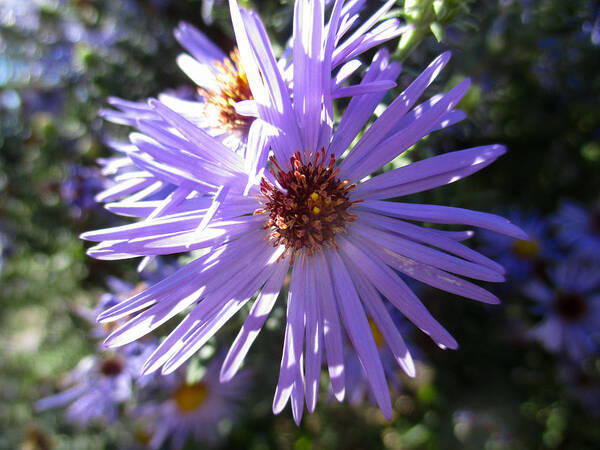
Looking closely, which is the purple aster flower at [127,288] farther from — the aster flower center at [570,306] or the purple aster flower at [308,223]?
the aster flower center at [570,306]

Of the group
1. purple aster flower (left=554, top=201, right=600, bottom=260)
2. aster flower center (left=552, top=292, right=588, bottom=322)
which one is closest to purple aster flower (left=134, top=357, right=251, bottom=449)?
aster flower center (left=552, top=292, right=588, bottom=322)

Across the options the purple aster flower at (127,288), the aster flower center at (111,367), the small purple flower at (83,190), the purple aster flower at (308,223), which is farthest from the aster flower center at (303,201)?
the aster flower center at (111,367)

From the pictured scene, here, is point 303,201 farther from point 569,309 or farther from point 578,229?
point 578,229

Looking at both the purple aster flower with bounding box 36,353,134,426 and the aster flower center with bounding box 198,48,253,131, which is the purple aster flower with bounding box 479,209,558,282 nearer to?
the aster flower center with bounding box 198,48,253,131

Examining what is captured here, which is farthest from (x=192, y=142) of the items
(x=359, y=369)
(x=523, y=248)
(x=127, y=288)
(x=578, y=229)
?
(x=578, y=229)

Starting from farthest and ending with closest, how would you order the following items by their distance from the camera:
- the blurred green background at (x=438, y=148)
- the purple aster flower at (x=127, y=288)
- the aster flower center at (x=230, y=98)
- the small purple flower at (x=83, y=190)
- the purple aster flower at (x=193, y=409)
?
1. the purple aster flower at (x=193, y=409)
2. the blurred green background at (x=438, y=148)
3. the small purple flower at (x=83, y=190)
4. the purple aster flower at (x=127, y=288)
5. the aster flower center at (x=230, y=98)

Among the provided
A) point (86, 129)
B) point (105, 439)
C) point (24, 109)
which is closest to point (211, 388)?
point (105, 439)
